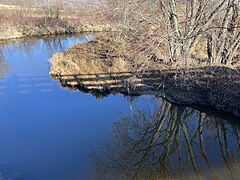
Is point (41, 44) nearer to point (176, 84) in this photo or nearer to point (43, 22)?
point (43, 22)

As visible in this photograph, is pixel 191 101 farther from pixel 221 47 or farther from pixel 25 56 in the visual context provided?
pixel 25 56

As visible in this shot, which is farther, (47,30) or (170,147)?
(47,30)

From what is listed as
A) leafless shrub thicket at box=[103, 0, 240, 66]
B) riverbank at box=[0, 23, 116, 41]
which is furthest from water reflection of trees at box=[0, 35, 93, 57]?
leafless shrub thicket at box=[103, 0, 240, 66]

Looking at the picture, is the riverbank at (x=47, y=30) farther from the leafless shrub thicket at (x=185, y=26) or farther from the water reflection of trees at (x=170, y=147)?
the water reflection of trees at (x=170, y=147)

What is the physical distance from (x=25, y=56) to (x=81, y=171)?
1099 cm

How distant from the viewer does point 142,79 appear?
34.7ft

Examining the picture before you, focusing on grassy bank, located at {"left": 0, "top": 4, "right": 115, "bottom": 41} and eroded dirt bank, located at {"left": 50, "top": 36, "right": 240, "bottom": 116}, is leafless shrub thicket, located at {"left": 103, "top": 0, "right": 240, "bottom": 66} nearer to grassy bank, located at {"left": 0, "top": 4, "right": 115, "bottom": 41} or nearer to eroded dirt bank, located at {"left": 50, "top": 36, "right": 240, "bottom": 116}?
eroded dirt bank, located at {"left": 50, "top": 36, "right": 240, "bottom": 116}

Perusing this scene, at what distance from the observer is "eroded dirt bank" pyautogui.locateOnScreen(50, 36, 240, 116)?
27.9 ft

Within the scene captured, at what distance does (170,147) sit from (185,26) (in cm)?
495

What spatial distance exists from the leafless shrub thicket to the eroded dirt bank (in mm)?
764

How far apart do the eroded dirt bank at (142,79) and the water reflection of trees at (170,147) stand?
0.58 m

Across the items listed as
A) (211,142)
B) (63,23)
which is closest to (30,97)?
(211,142)

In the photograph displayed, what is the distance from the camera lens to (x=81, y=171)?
20.6ft

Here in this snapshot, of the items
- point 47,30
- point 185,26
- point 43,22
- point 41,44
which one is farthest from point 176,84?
point 43,22
